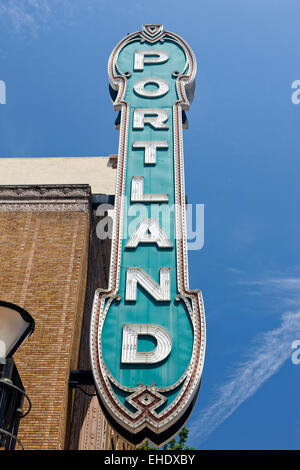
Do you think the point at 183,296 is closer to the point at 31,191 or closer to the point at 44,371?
the point at 44,371

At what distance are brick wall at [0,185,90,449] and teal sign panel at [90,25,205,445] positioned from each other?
179 cm

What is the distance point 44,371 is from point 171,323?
132 inches

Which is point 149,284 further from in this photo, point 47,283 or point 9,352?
point 9,352

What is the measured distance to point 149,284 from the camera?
38.1 ft

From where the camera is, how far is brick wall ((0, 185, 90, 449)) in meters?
11.2

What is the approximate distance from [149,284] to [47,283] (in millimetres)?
3380

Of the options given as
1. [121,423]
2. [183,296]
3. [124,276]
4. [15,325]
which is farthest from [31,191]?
[15,325]

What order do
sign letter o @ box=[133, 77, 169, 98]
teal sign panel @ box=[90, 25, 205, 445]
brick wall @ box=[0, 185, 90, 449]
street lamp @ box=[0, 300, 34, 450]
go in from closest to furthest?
street lamp @ box=[0, 300, 34, 450] → teal sign panel @ box=[90, 25, 205, 445] → brick wall @ box=[0, 185, 90, 449] → sign letter o @ box=[133, 77, 169, 98]

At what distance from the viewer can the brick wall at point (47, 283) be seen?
11.2 m

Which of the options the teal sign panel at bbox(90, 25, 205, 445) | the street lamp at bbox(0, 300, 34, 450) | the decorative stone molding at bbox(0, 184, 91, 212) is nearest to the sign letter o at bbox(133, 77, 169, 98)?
the teal sign panel at bbox(90, 25, 205, 445)

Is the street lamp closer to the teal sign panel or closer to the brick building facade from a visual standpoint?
the teal sign panel

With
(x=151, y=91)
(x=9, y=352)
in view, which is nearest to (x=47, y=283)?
(x=151, y=91)

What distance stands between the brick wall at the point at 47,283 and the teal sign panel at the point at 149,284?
70.3 inches

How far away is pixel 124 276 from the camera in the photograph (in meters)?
11.8
